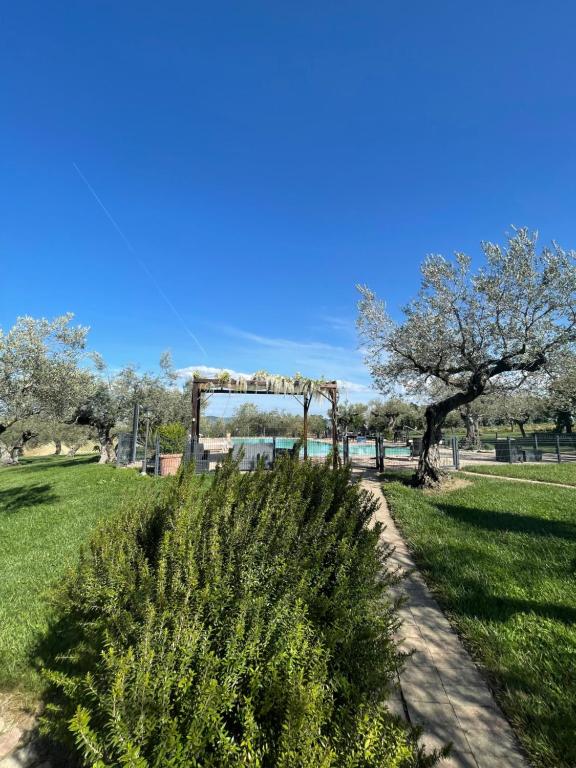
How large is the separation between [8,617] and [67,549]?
2013mm

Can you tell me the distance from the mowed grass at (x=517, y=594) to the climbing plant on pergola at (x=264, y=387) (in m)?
6.87

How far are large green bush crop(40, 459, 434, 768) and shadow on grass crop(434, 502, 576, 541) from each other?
521 cm

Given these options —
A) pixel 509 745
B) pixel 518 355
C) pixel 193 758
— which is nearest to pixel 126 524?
pixel 193 758

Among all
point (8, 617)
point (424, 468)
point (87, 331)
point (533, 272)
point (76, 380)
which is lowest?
point (8, 617)

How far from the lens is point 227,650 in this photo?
143cm

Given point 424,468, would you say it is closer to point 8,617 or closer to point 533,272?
point 533,272

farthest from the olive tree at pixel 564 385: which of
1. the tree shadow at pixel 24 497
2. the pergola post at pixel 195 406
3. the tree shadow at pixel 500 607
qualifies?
A: the tree shadow at pixel 24 497

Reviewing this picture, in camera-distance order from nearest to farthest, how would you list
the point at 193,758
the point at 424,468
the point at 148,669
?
the point at 193,758
the point at 148,669
the point at 424,468

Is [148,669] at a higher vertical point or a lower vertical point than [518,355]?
lower

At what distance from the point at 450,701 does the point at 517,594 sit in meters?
2.05

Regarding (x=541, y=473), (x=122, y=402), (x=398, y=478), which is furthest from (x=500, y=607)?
(x=122, y=402)

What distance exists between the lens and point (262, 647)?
1523mm

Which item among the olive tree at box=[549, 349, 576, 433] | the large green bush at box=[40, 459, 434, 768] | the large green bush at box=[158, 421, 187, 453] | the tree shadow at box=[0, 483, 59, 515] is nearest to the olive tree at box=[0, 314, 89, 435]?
the tree shadow at box=[0, 483, 59, 515]

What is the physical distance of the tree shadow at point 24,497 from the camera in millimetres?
8680
